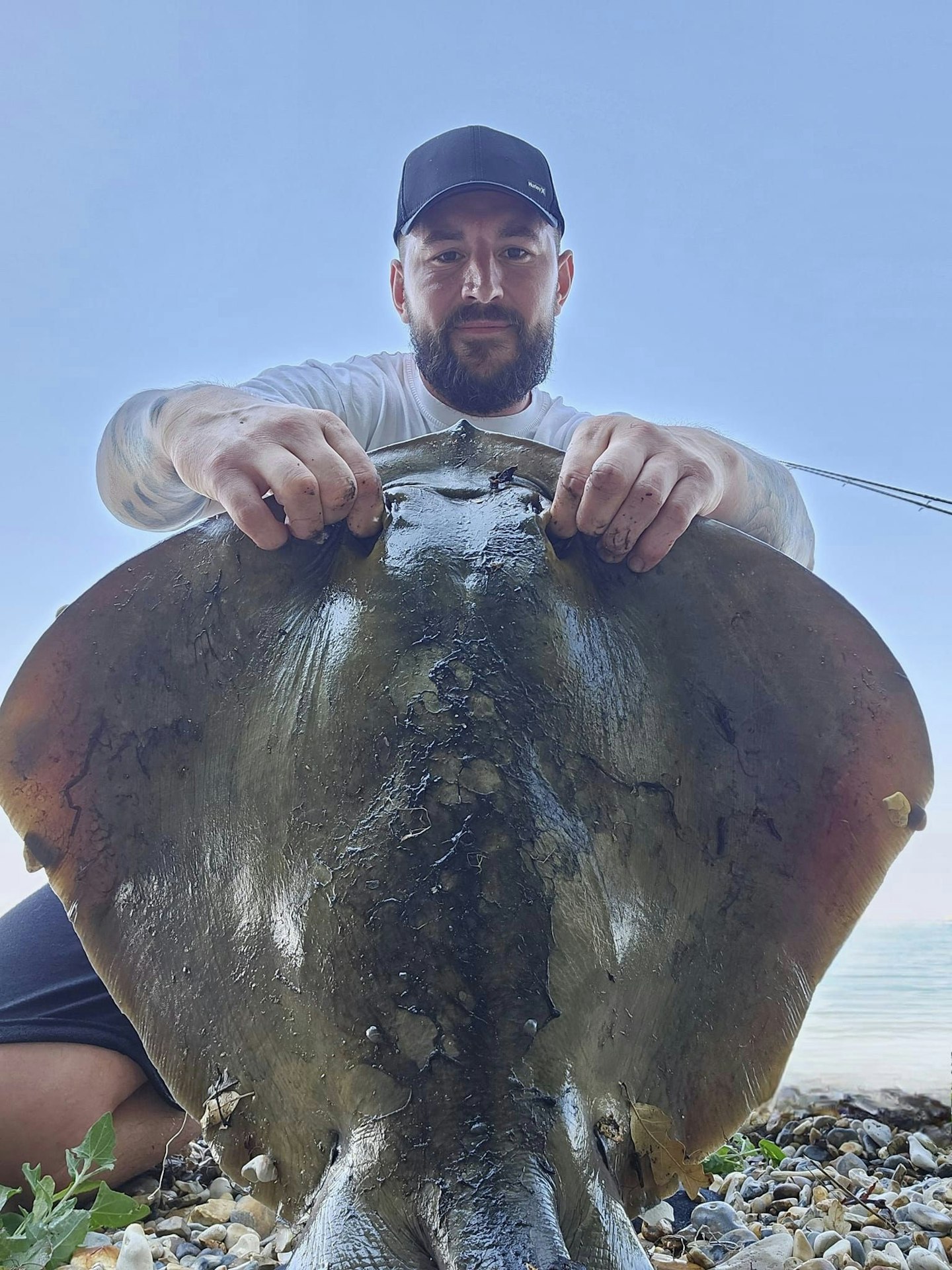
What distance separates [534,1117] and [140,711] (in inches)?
39.0

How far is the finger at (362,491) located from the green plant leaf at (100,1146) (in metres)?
1.37

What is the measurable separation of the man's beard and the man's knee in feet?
7.96

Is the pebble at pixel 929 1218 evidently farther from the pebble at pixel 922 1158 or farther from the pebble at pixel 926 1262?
the pebble at pixel 922 1158

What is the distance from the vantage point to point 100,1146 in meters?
2.01

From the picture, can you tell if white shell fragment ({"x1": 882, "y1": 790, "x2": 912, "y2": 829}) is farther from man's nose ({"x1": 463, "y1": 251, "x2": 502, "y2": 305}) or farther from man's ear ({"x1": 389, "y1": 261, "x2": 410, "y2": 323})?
man's ear ({"x1": 389, "y1": 261, "x2": 410, "y2": 323})

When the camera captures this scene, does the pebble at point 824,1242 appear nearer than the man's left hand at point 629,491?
No

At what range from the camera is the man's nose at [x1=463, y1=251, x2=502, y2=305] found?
3334 millimetres

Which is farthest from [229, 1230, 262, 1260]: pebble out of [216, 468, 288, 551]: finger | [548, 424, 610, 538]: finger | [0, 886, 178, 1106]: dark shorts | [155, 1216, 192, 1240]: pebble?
[548, 424, 610, 538]: finger

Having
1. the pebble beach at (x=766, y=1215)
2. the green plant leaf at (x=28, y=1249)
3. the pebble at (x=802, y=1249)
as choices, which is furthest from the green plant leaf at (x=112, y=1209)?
the pebble at (x=802, y=1249)

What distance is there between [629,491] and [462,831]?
70cm

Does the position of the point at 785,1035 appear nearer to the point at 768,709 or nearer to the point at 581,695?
the point at 768,709

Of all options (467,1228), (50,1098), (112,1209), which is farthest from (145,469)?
(467,1228)

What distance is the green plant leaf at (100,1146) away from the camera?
199cm

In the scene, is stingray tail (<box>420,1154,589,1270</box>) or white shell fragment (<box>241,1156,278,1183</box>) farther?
white shell fragment (<box>241,1156,278,1183</box>)
